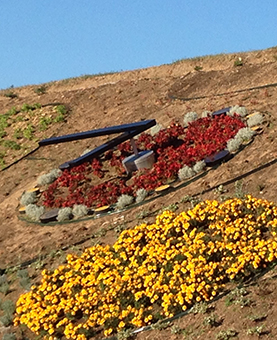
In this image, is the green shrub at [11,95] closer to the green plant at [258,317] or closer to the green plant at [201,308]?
the green plant at [201,308]

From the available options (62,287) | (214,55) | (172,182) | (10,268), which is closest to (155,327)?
(62,287)

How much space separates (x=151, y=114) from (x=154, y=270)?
10.6m

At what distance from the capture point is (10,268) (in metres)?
13.8

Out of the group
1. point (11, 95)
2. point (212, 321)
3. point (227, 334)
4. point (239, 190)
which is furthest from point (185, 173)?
point (11, 95)

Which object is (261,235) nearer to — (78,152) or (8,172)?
(78,152)

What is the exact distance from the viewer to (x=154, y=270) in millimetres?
11312

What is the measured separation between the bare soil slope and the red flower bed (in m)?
0.97

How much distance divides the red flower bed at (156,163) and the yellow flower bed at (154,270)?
3.34 meters

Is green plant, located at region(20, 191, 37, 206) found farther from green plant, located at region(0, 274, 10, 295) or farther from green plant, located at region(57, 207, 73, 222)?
green plant, located at region(0, 274, 10, 295)

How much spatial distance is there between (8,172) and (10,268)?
26.1 ft

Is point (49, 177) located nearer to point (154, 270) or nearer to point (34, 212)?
point (34, 212)

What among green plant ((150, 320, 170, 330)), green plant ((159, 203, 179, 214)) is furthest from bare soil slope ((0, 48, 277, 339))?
green plant ((159, 203, 179, 214))

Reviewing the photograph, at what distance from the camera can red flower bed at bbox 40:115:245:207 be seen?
1608cm

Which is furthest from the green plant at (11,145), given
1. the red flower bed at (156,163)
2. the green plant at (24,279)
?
the green plant at (24,279)
